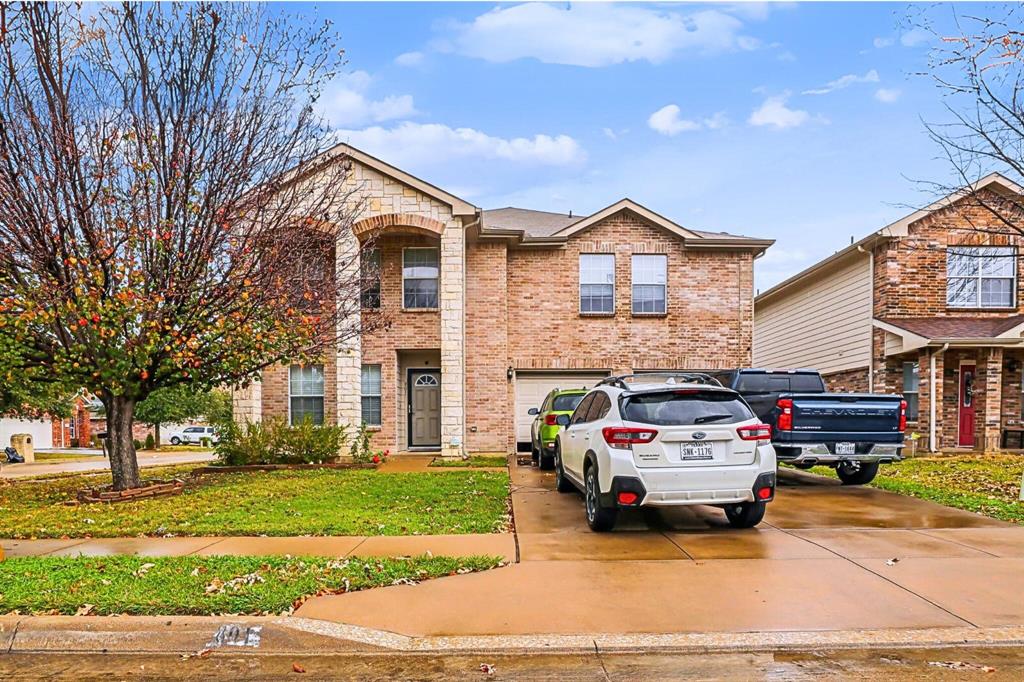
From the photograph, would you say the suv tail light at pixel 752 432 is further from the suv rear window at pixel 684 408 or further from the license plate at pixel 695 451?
the license plate at pixel 695 451

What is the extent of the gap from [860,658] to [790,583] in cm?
145

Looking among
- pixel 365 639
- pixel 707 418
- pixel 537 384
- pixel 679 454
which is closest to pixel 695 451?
pixel 679 454

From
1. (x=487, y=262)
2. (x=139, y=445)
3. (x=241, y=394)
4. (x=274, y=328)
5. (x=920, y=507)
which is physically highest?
(x=487, y=262)

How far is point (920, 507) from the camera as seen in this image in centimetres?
975

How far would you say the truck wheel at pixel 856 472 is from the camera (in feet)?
39.8

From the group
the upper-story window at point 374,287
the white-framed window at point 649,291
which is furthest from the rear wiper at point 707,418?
the white-framed window at point 649,291

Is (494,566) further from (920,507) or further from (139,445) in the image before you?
(139,445)

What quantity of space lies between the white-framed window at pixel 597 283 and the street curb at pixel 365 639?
1456 centimetres

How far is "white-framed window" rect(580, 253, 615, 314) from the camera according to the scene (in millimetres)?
19094

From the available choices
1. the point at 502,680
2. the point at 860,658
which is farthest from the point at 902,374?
the point at 502,680

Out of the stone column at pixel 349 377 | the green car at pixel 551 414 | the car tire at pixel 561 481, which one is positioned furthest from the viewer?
the stone column at pixel 349 377

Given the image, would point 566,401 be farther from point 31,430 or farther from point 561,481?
point 31,430

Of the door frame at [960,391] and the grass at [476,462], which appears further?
the door frame at [960,391]

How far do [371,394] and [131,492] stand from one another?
7.62m
